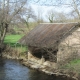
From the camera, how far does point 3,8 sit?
114 ft

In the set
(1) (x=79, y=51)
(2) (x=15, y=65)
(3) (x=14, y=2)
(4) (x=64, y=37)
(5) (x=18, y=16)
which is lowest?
(2) (x=15, y=65)

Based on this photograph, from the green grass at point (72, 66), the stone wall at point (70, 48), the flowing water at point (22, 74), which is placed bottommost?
the flowing water at point (22, 74)

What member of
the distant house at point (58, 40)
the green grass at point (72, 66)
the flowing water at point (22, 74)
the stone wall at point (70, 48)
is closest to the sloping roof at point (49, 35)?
the distant house at point (58, 40)

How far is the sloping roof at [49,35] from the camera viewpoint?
2028 cm

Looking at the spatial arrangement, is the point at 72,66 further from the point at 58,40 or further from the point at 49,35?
the point at 49,35

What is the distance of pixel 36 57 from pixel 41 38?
4.09 meters

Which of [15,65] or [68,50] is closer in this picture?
[68,50]

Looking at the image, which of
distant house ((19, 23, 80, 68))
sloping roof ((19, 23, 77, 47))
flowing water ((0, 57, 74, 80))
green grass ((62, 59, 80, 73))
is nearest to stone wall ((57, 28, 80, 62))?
distant house ((19, 23, 80, 68))

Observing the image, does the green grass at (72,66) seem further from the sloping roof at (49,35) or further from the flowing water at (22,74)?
the sloping roof at (49,35)

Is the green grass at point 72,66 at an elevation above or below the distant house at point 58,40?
below

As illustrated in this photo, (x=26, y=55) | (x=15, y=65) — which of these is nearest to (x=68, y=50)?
(x=15, y=65)

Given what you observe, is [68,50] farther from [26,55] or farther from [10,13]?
[10,13]

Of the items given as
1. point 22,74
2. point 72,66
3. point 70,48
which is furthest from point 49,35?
point 22,74

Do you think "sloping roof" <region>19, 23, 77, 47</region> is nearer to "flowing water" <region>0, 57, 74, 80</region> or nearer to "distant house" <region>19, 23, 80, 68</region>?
"distant house" <region>19, 23, 80, 68</region>
